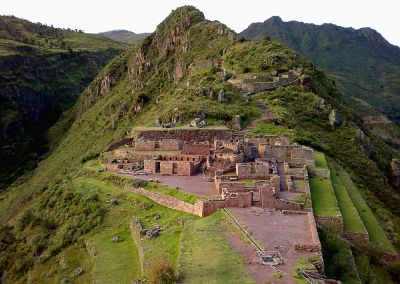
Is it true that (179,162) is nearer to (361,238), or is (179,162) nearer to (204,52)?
(361,238)

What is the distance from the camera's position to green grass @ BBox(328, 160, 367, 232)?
27000 mm

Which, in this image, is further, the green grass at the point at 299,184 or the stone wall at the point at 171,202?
the green grass at the point at 299,184

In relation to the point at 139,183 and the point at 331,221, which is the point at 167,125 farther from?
the point at 331,221

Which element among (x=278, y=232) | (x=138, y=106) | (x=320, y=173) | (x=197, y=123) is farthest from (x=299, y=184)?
(x=138, y=106)

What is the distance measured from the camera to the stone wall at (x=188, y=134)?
45.3 metres

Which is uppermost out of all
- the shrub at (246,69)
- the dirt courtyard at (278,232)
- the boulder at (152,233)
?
the shrub at (246,69)

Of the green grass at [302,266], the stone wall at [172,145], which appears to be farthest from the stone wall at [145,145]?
the green grass at [302,266]

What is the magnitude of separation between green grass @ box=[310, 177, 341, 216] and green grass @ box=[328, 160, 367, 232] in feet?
2.47

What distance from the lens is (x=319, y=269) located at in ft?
64.2

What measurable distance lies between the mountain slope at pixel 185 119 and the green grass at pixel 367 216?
161cm

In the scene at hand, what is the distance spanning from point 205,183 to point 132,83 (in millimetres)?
89951

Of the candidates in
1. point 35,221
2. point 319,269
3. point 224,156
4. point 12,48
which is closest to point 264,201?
point 319,269

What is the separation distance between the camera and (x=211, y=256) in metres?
20.3

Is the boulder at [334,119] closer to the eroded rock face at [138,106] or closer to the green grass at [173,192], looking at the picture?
the green grass at [173,192]
